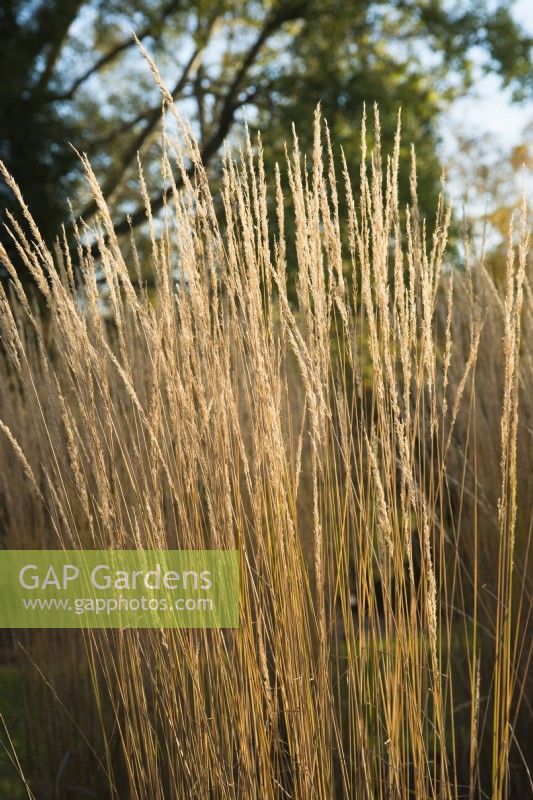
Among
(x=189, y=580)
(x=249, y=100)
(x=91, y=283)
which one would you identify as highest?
(x=249, y=100)

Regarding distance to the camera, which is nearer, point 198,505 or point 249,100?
point 198,505

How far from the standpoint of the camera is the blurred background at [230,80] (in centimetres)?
803

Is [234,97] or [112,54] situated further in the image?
[112,54]

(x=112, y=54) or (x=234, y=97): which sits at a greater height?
(x=112, y=54)

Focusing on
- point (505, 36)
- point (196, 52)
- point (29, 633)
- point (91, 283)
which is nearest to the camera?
point (91, 283)

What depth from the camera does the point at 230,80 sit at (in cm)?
1029

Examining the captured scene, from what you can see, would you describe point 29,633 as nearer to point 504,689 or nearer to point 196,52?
point 504,689

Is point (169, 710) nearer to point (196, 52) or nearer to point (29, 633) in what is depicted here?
point (29, 633)

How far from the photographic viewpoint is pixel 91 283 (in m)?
1.60

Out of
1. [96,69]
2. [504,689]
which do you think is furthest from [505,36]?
[504,689]

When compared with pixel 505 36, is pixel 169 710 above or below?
below

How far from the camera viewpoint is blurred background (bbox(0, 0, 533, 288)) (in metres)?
8.03

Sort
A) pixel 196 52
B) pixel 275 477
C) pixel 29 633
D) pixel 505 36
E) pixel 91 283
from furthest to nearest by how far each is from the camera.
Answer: pixel 196 52, pixel 505 36, pixel 29 633, pixel 91 283, pixel 275 477

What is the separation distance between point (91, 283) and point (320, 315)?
458 millimetres
